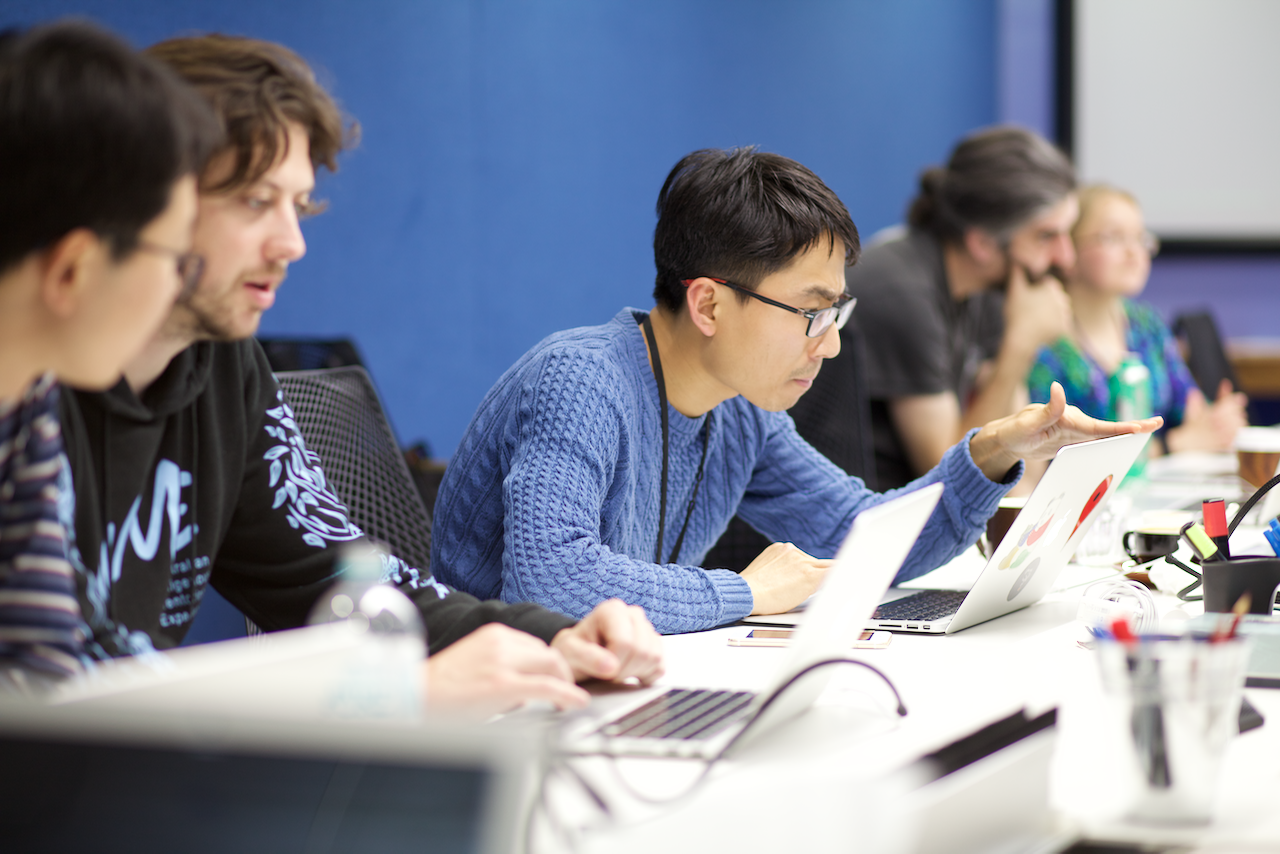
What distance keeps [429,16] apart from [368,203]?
0.49m

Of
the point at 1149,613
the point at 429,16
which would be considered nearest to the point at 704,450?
the point at 1149,613

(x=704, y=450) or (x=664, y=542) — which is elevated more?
(x=704, y=450)

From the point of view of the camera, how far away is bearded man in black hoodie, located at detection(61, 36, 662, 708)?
3.28ft

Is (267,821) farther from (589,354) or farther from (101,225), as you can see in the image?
(589,354)

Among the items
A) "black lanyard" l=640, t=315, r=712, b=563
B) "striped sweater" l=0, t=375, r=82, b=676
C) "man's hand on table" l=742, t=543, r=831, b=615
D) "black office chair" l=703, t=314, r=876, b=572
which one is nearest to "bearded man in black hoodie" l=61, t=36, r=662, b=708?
"striped sweater" l=0, t=375, r=82, b=676

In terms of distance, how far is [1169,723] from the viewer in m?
0.75

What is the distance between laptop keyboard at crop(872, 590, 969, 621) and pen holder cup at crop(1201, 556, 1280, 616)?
0.92ft

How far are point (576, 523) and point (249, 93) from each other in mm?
579

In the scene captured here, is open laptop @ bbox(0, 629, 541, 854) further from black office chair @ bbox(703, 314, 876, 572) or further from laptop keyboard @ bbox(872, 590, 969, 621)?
black office chair @ bbox(703, 314, 876, 572)

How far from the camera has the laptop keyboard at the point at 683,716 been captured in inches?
37.3

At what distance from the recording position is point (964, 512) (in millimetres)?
1680


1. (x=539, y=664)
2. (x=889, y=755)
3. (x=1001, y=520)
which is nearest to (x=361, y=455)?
(x=539, y=664)

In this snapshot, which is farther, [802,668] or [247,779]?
[802,668]

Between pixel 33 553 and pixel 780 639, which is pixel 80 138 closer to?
pixel 33 553
